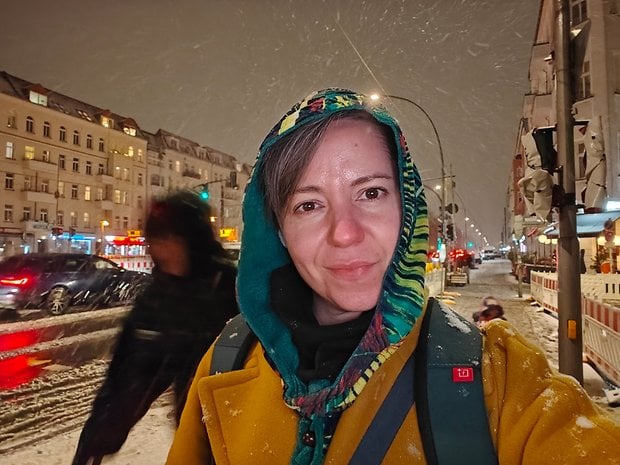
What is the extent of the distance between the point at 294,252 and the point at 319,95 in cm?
55

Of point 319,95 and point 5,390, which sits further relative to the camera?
point 5,390

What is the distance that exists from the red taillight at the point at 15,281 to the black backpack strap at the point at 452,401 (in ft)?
48.0

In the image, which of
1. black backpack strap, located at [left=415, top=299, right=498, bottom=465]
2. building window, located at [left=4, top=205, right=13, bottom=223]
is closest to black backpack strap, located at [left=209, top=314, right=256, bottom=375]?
black backpack strap, located at [left=415, top=299, right=498, bottom=465]

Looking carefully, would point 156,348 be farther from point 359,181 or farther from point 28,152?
point 28,152

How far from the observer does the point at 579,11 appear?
74.8 feet

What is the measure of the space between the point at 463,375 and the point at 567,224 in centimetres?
605

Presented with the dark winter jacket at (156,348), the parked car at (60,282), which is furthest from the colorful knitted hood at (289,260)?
the parked car at (60,282)

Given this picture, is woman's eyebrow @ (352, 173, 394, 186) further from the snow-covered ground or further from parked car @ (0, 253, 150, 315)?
parked car @ (0, 253, 150, 315)

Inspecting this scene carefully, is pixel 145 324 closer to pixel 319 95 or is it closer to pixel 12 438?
pixel 319 95

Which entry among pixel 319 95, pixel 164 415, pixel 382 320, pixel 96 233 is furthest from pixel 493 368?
pixel 96 233

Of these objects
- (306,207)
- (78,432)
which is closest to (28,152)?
(78,432)

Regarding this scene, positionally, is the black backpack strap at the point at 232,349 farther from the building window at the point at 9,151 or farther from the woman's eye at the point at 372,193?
the building window at the point at 9,151

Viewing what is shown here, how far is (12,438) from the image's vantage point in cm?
464

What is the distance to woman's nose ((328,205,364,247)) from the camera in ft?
4.57
